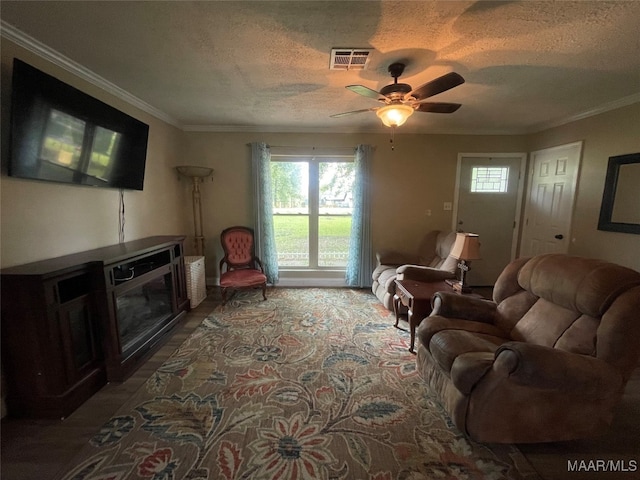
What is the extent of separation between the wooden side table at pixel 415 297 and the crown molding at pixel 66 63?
3.57 m

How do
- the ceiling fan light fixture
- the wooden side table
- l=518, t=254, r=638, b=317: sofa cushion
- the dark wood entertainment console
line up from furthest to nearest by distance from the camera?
the wooden side table, the ceiling fan light fixture, the dark wood entertainment console, l=518, t=254, r=638, b=317: sofa cushion

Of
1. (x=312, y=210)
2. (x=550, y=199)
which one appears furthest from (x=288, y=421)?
(x=550, y=199)

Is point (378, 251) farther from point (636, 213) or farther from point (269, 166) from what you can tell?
point (636, 213)

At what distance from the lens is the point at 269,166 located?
4125mm

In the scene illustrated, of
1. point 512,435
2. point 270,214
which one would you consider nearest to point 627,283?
point 512,435

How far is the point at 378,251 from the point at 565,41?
2976 millimetres

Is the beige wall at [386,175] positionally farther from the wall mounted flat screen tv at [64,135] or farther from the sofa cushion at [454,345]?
the sofa cushion at [454,345]

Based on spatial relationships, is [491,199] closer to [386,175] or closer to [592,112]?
[592,112]

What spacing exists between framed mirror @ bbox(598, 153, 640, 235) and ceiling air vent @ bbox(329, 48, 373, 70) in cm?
305

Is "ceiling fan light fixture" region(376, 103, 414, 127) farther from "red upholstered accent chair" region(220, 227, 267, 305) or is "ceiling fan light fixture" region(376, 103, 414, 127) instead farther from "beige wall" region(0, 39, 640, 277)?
"red upholstered accent chair" region(220, 227, 267, 305)

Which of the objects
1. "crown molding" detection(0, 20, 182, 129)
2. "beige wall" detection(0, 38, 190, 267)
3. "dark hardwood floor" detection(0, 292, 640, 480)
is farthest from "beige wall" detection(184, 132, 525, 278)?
"dark hardwood floor" detection(0, 292, 640, 480)

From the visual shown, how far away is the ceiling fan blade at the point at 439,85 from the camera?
1.79 meters

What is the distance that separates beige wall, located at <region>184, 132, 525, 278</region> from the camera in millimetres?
4156

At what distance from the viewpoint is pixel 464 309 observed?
2.12 meters
